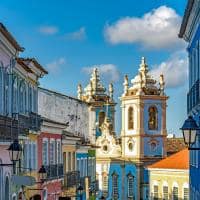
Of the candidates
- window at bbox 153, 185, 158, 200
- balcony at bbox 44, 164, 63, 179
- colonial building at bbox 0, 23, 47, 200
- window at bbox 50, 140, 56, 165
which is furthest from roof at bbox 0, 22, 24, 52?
window at bbox 153, 185, 158, 200

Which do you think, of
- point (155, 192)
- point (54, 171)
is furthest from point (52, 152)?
point (155, 192)

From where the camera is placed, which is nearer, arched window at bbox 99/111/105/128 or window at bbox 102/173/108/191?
window at bbox 102/173/108/191

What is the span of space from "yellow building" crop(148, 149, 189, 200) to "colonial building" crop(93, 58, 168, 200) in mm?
8692

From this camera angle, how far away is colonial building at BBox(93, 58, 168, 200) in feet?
222

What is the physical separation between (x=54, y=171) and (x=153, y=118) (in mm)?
37688

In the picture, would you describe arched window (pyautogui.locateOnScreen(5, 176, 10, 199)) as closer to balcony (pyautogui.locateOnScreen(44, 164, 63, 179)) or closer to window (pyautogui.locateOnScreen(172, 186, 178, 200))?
balcony (pyautogui.locateOnScreen(44, 164, 63, 179))

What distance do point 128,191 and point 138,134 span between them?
17.9 feet

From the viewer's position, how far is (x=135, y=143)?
68.5m

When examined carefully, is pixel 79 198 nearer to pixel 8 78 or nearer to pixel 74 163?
pixel 74 163

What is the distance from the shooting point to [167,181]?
54.8 m

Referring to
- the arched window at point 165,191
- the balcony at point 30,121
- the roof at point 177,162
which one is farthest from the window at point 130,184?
the balcony at point 30,121

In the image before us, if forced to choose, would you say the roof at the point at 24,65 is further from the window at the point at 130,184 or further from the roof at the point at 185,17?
the window at the point at 130,184

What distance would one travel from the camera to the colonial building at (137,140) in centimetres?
6756

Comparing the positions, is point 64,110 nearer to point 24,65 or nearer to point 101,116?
point 24,65
